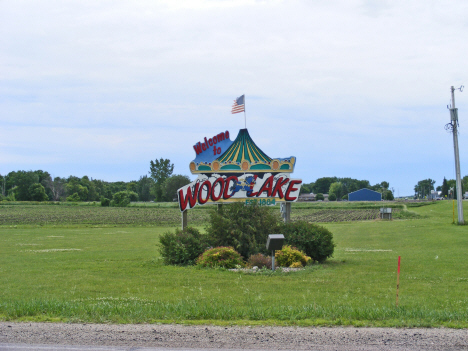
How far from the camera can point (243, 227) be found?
1909 centimetres

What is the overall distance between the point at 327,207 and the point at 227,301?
327 feet

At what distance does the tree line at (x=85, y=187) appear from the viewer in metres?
116

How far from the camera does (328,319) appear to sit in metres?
9.21

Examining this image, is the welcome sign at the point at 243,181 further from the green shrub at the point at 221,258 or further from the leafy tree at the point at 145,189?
the leafy tree at the point at 145,189

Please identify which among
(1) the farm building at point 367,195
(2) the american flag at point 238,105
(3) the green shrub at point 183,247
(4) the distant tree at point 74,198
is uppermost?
(2) the american flag at point 238,105

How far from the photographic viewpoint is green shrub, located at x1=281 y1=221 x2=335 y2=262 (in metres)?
19.5

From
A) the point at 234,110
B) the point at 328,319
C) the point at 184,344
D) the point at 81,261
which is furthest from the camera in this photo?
the point at 234,110

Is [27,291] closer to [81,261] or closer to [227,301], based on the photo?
[227,301]

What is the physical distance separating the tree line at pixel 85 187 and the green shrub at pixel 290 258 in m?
84.7

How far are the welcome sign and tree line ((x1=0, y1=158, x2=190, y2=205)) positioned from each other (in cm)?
8156

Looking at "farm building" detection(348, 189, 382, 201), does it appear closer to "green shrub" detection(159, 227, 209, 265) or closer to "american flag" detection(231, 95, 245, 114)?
"american flag" detection(231, 95, 245, 114)

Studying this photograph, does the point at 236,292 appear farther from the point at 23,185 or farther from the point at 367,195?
the point at 367,195

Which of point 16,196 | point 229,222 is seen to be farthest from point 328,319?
point 16,196

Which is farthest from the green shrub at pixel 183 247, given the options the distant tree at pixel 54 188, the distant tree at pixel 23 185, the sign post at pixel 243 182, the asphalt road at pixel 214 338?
the distant tree at pixel 54 188
